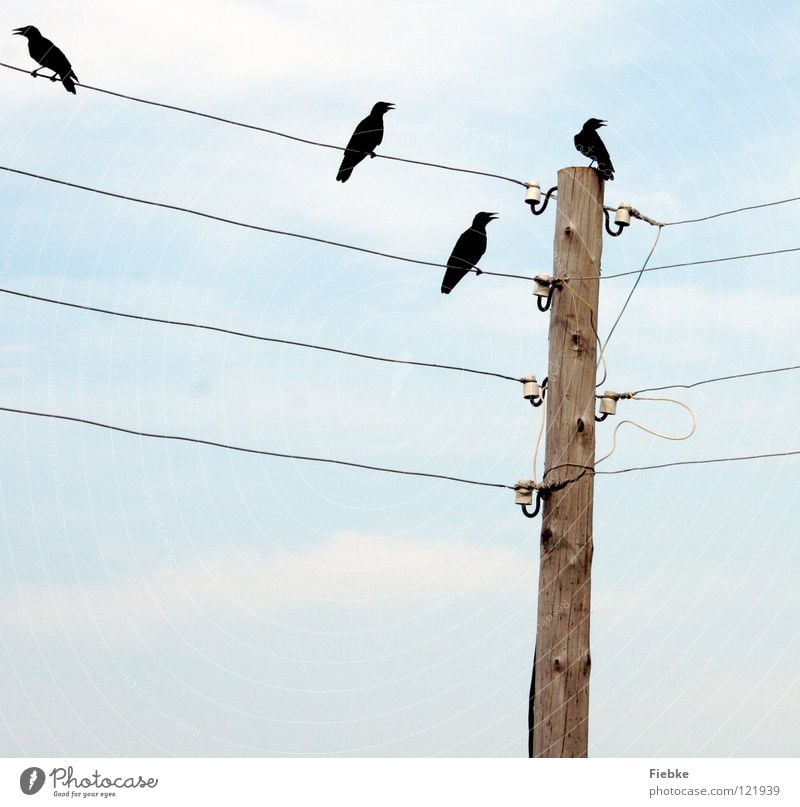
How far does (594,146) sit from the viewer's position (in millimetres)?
6203

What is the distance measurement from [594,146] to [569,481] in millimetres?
1973

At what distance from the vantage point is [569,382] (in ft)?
17.9

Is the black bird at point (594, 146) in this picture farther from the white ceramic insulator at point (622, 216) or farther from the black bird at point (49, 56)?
the black bird at point (49, 56)

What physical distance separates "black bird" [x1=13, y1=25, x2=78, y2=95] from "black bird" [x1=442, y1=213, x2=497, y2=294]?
247cm

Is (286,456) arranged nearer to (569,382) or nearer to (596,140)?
(569,382)

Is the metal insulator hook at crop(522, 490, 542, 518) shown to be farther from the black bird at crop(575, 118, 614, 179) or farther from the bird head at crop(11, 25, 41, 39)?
the bird head at crop(11, 25, 41, 39)

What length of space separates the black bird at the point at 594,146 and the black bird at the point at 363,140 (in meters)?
1.58

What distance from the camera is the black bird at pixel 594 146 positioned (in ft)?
19.5

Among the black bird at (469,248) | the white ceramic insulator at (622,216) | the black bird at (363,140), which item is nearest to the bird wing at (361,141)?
the black bird at (363,140)

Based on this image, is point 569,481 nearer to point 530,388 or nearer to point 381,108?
point 530,388

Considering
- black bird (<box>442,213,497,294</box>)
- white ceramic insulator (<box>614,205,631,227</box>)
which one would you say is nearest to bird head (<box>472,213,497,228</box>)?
black bird (<box>442,213,497,294</box>)

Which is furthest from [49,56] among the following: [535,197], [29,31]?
[535,197]

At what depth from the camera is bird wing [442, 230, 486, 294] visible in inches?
271
